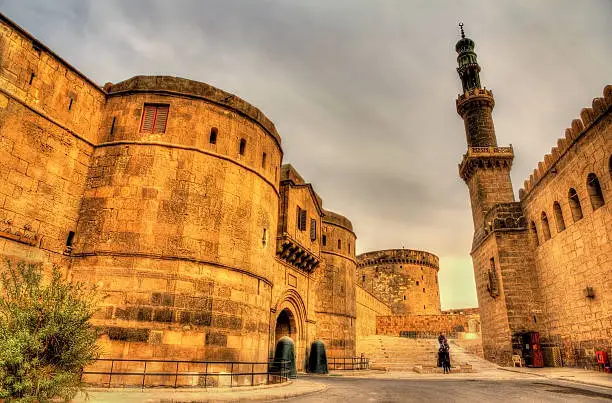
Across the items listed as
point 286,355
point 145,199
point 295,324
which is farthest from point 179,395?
point 295,324

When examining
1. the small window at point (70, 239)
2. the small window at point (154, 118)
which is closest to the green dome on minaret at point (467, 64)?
the small window at point (154, 118)

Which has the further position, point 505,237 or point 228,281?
point 505,237

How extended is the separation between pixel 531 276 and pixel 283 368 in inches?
518

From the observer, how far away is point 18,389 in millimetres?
5137

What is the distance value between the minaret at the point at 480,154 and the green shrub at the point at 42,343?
69.6 ft

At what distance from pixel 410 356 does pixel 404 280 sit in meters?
26.3

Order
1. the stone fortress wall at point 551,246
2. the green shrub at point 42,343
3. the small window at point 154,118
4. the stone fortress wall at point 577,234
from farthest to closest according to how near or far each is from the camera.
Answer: the stone fortress wall at point 551,246 < the stone fortress wall at point 577,234 < the small window at point 154,118 < the green shrub at point 42,343

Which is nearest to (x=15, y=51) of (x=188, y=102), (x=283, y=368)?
(x=188, y=102)

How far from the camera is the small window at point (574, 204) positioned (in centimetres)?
1469

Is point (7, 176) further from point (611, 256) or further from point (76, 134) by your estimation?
point (611, 256)

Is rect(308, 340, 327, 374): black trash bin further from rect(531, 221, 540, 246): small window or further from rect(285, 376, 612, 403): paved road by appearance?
rect(531, 221, 540, 246): small window

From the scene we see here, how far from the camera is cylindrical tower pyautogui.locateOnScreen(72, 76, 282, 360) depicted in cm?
977

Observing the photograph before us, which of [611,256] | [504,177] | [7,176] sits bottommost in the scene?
[611,256]

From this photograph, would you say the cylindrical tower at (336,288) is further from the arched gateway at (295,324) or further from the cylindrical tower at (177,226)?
the cylindrical tower at (177,226)
